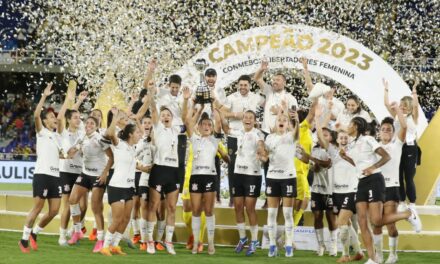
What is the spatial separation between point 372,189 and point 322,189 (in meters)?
1.77

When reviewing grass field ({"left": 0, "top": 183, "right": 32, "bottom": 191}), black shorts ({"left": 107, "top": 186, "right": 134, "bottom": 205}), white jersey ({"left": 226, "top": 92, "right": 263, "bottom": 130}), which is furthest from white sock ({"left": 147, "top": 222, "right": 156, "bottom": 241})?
grass field ({"left": 0, "top": 183, "right": 32, "bottom": 191})

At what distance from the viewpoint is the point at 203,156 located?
12680 mm

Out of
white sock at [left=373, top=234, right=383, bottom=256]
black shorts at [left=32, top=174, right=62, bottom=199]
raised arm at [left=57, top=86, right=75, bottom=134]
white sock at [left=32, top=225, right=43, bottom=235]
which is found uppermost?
raised arm at [left=57, top=86, right=75, bottom=134]

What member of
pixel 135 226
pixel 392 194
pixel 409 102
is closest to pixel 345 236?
pixel 392 194

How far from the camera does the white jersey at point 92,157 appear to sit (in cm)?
1296

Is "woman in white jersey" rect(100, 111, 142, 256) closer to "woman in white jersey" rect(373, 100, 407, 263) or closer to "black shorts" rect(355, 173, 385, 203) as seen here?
"black shorts" rect(355, 173, 385, 203)

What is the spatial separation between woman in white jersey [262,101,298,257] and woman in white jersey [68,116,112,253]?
2.20m

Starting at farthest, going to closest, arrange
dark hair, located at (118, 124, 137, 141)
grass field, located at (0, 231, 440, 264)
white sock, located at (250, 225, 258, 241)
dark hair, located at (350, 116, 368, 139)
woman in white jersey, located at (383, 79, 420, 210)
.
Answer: woman in white jersey, located at (383, 79, 420, 210), white sock, located at (250, 225, 258, 241), dark hair, located at (118, 124, 137, 141), grass field, located at (0, 231, 440, 264), dark hair, located at (350, 116, 368, 139)

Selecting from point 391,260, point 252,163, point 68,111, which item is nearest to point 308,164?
point 252,163

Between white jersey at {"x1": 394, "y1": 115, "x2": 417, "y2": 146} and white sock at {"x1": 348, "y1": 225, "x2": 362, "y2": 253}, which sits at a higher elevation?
white jersey at {"x1": 394, "y1": 115, "x2": 417, "y2": 146}

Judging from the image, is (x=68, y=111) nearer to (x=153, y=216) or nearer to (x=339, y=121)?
(x=153, y=216)

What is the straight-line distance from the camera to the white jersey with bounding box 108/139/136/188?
39.3ft

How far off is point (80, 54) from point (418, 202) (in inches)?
300

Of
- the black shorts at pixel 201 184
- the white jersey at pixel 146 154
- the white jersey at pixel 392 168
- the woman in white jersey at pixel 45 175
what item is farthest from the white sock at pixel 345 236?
the woman in white jersey at pixel 45 175
